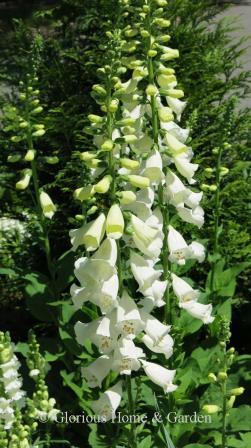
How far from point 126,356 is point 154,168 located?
77 centimetres

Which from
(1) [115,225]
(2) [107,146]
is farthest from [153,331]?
(2) [107,146]

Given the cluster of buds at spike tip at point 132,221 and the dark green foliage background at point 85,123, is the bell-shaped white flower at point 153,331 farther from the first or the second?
the dark green foliage background at point 85,123

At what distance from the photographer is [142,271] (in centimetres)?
229

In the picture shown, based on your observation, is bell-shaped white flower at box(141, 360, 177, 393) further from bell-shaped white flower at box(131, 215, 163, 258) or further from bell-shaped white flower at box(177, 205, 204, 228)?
bell-shaped white flower at box(177, 205, 204, 228)

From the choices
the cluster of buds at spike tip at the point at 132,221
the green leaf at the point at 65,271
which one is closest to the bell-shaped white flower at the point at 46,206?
the green leaf at the point at 65,271

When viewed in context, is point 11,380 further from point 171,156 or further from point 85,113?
point 85,113

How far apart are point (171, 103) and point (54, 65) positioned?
196cm

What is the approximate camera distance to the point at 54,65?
4.61m

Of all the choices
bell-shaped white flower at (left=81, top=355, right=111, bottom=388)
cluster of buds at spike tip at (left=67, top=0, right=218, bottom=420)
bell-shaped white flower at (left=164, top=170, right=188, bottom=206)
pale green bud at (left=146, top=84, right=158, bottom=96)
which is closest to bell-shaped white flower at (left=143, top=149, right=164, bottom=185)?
cluster of buds at spike tip at (left=67, top=0, right=218, bottom=420)

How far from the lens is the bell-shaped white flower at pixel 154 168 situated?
8.36 ft

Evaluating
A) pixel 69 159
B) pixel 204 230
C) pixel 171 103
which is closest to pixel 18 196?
pixel 69 159

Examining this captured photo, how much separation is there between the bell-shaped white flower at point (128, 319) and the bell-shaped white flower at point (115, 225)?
298 mm

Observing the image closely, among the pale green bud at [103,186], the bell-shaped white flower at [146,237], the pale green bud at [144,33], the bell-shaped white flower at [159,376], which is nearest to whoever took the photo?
the pale green bud at [103,186]

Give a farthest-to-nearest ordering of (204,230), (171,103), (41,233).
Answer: (204,230), (41,233), (171,103)
